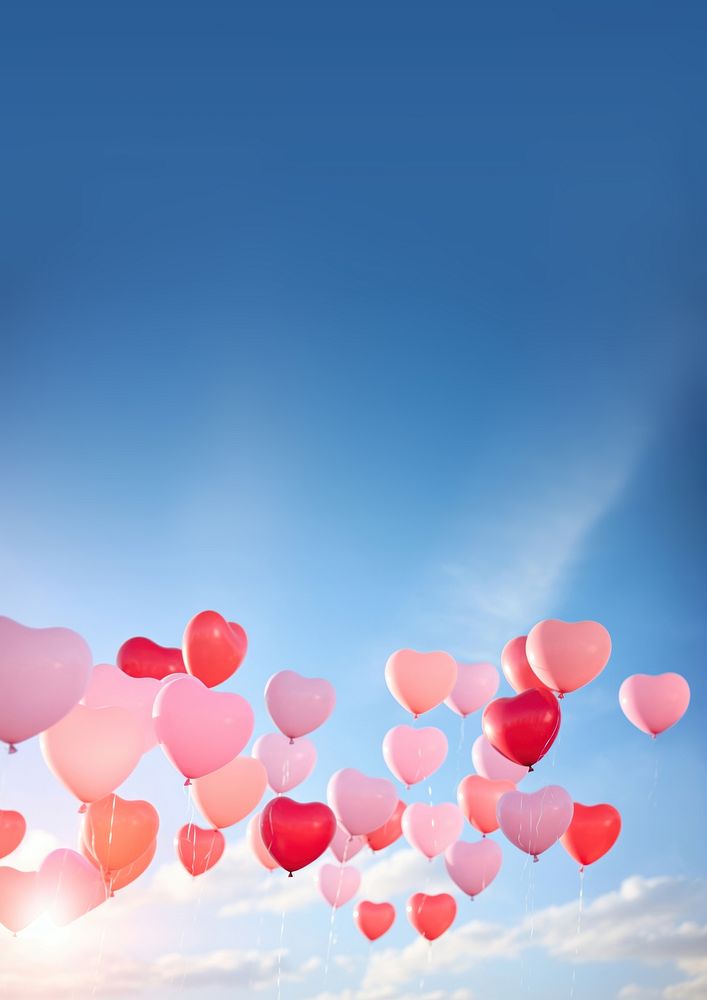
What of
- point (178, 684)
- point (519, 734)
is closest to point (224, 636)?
point (178, 684)

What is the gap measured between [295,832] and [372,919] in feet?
8.05

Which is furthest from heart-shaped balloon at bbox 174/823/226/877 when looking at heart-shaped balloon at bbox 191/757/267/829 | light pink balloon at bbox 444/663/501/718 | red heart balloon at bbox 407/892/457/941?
light pink balloon at bbox 444/663/501/718

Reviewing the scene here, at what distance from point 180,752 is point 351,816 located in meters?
2.19

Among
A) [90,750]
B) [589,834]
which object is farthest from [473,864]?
[90,750]

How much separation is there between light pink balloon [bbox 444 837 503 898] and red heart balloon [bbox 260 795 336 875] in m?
1.75

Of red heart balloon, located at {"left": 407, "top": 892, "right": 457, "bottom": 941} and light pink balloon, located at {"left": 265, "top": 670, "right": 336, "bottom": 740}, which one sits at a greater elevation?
light pink balloon, located at {"left": 265, "top": 670, "right": 336, "bottom": 740}

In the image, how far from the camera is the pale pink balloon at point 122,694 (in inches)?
246

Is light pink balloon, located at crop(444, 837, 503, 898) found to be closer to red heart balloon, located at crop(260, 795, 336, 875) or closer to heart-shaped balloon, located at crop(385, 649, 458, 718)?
heart-shaped balloon, located at crop(385, 649, 458, 718)

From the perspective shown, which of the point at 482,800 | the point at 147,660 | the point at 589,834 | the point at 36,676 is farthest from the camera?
the point at 482,800

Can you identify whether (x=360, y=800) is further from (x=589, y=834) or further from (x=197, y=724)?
(x=197, y=724)

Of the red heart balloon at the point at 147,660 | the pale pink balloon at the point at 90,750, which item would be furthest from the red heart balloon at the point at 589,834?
the pale pink balloon at the point at 90,750

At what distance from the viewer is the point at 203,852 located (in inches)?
285

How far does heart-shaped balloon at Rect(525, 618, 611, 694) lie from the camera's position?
272 inches

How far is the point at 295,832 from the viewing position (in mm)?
6578
